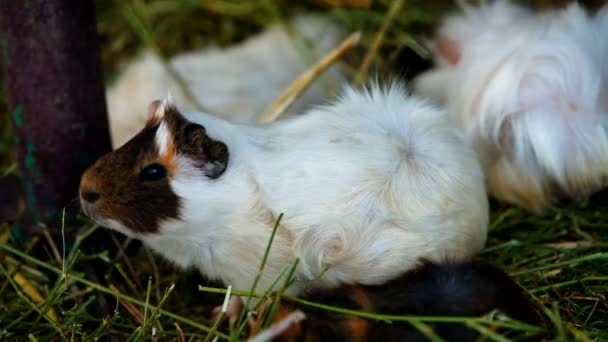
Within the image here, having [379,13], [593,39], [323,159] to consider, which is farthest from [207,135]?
[379,13]

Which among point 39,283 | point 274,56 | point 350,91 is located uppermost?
point 350,91

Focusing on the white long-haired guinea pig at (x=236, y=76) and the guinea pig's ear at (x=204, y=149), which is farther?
the white long-haired guinea pig at (x=236, y=76)

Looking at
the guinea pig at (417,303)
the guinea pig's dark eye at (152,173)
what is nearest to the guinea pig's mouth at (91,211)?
the guinea pig's dark eye at (152,173)

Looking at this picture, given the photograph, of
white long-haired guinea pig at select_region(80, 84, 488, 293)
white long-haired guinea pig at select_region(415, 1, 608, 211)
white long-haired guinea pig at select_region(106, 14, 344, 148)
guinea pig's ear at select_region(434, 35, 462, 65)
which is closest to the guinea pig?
white long-haired guinea pig at select_region(80, 84, 488, 293)

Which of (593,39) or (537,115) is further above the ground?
(593,39)

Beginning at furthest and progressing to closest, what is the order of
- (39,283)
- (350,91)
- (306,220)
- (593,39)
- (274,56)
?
(274,56) < (593,39) < (39,283) < (350,91) < (306,220)

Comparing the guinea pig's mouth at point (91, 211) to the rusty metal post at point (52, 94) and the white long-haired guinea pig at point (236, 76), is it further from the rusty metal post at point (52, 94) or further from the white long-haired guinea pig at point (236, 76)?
the white long-haired guinea pig at point (236, 76)

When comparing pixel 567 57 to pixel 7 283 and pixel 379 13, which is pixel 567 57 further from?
pixel 7 283
